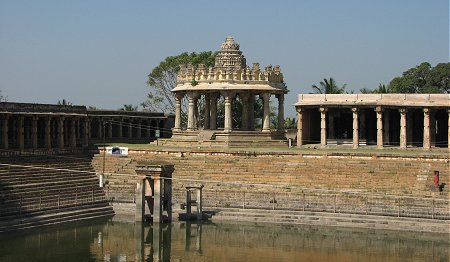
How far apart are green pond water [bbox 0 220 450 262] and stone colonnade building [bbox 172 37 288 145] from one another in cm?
1488

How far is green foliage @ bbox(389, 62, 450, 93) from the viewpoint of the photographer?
251 ft

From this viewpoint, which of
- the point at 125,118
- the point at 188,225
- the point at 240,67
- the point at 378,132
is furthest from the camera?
the point at 125,118

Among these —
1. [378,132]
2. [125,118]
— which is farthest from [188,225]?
[125,118]

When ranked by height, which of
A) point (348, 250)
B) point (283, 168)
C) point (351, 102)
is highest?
point (351, 102)

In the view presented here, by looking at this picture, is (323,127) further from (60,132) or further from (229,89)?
(60,132)

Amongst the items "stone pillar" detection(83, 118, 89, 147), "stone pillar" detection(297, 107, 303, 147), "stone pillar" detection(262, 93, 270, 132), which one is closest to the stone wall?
"stone pillar" detection(83, 118, 89, 147)

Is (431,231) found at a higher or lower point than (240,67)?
lower

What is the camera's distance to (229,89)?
49625mm

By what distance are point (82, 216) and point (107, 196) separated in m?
3.07

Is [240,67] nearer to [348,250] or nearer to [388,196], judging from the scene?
[388,196]

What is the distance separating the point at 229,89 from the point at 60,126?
393 inches

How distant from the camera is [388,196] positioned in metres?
35.7

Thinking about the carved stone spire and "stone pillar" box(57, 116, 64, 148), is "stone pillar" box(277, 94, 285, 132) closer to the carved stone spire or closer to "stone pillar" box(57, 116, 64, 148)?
the carved stone spire

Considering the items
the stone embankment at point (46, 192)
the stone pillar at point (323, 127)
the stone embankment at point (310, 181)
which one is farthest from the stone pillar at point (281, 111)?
the stone embankment at point (46, 192)
